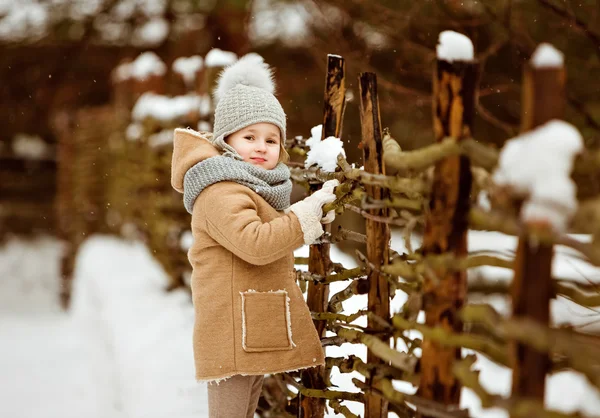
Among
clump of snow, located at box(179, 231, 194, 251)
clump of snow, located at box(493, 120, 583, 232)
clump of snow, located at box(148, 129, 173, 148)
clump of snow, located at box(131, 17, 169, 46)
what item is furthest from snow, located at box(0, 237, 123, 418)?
clump of snow, located at box(131, 17, 169, 46)

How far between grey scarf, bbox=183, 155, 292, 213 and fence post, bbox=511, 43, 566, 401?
1.12m

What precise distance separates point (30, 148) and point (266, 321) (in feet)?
63.1

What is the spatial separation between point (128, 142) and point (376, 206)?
6.90 m

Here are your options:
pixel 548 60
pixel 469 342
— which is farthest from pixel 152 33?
pixel 548 60

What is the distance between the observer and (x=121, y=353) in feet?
16.7

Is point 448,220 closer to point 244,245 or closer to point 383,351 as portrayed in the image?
point 383,351

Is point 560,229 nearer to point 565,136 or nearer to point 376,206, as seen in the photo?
point 565,136

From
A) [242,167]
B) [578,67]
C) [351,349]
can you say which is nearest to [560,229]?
[242,167]

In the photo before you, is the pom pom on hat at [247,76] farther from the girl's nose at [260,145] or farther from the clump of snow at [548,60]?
the clump of snow at [548,60]

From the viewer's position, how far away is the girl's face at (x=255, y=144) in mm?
2398

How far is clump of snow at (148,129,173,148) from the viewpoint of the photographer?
6289mm

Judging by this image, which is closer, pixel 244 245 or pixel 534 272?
pixel 534 272

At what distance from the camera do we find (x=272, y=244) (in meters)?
2.16

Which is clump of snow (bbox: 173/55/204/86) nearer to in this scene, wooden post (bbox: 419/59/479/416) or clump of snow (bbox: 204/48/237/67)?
clump of snow (bbox: 204/48/237/67)
